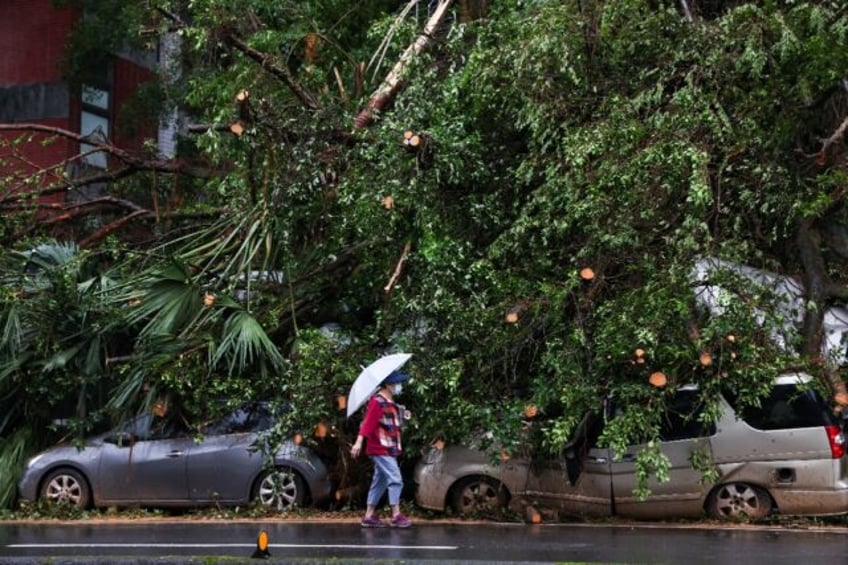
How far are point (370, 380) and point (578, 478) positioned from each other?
254 cm

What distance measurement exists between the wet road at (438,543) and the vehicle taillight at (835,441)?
0.74 m

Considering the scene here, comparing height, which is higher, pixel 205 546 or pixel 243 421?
pixel 243 421

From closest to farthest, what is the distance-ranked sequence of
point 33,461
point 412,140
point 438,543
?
point 438,543
point 412,140
point 33,461

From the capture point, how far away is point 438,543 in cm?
998

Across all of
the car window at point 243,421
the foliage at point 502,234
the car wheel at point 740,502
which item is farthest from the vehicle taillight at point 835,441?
the car window at point 243,421

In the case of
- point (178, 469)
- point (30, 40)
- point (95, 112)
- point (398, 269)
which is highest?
point (30, 40)

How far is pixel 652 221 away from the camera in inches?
446

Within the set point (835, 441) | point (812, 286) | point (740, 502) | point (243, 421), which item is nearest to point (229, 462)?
point (243, 421)

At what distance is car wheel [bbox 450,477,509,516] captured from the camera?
39.1ft

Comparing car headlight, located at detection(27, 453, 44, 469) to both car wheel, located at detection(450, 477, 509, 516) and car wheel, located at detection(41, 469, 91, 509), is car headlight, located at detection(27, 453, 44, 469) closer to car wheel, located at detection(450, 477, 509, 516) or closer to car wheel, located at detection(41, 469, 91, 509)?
car wheel, located at detection(41, 469, 91, 509)

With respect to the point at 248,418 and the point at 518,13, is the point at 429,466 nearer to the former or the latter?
the point at 248,418

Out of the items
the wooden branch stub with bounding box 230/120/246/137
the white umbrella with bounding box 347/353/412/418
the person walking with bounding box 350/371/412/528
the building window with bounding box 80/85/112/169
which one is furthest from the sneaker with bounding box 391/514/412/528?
the building window with bounding box 80/85/112/169

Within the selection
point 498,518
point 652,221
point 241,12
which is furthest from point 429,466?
point 241,12

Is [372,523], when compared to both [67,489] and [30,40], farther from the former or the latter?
[30,40]
